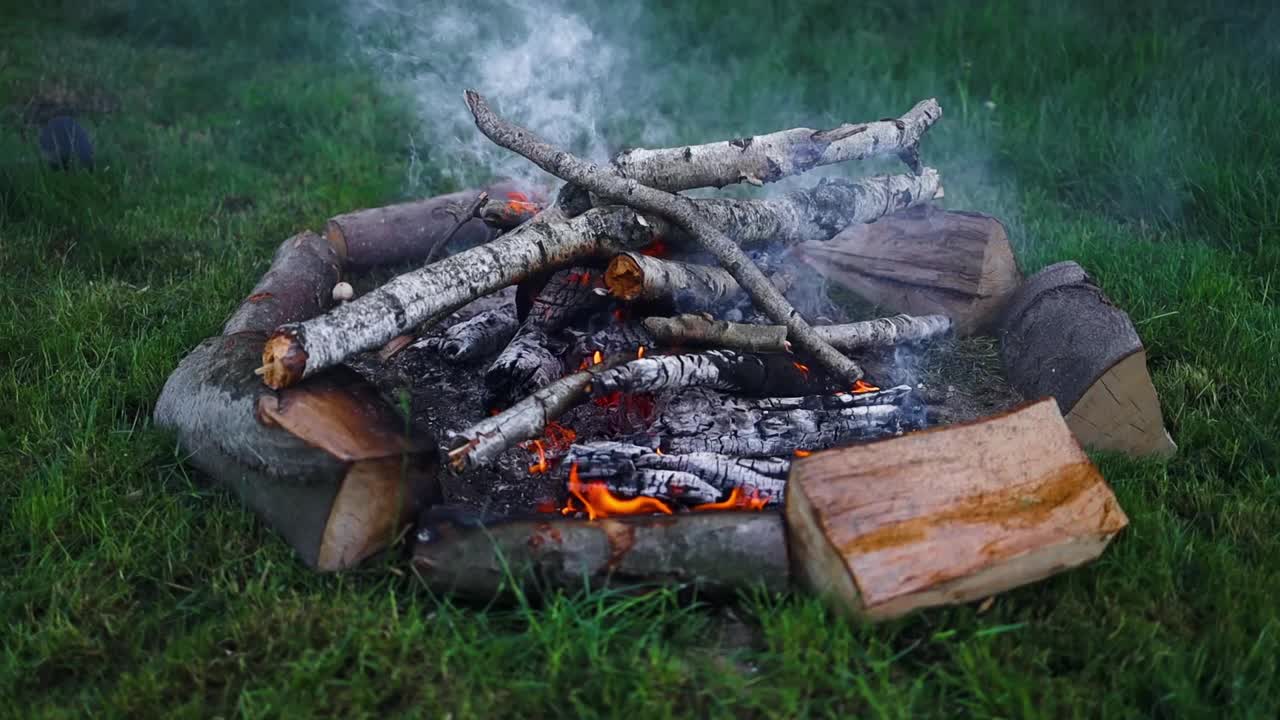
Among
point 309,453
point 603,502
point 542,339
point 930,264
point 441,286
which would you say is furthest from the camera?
point 930,264

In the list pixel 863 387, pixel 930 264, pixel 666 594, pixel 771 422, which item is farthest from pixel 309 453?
pixel 930 264

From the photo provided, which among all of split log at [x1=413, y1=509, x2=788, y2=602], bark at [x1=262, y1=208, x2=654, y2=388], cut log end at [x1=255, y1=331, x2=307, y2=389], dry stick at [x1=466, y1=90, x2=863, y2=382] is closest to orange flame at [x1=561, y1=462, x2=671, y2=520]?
split log at [x1=413, y1=509, x2=788, y2=602]

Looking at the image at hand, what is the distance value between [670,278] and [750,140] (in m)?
0.75

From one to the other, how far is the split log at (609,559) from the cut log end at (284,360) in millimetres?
657

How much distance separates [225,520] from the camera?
117 inches

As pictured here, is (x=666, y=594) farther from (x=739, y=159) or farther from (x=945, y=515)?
(x=739, y=159)

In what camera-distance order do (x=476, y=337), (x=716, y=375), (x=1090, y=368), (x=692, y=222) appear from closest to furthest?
(x=716, y=375) < (x=1090, y=368) < (x=692, y=222) < (x=476, y=337)

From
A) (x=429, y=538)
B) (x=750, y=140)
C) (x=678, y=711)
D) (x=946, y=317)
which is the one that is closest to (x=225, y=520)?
(x=429, y=538)

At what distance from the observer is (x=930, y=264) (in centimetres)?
448

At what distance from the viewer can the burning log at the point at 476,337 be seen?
3959 millimetres

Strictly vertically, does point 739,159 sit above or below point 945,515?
above

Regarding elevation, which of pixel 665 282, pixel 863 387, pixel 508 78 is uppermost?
pixel 508 78

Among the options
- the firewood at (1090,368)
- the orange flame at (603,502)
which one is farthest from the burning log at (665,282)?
the firewood at (1090,368)

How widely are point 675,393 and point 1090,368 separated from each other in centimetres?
145
